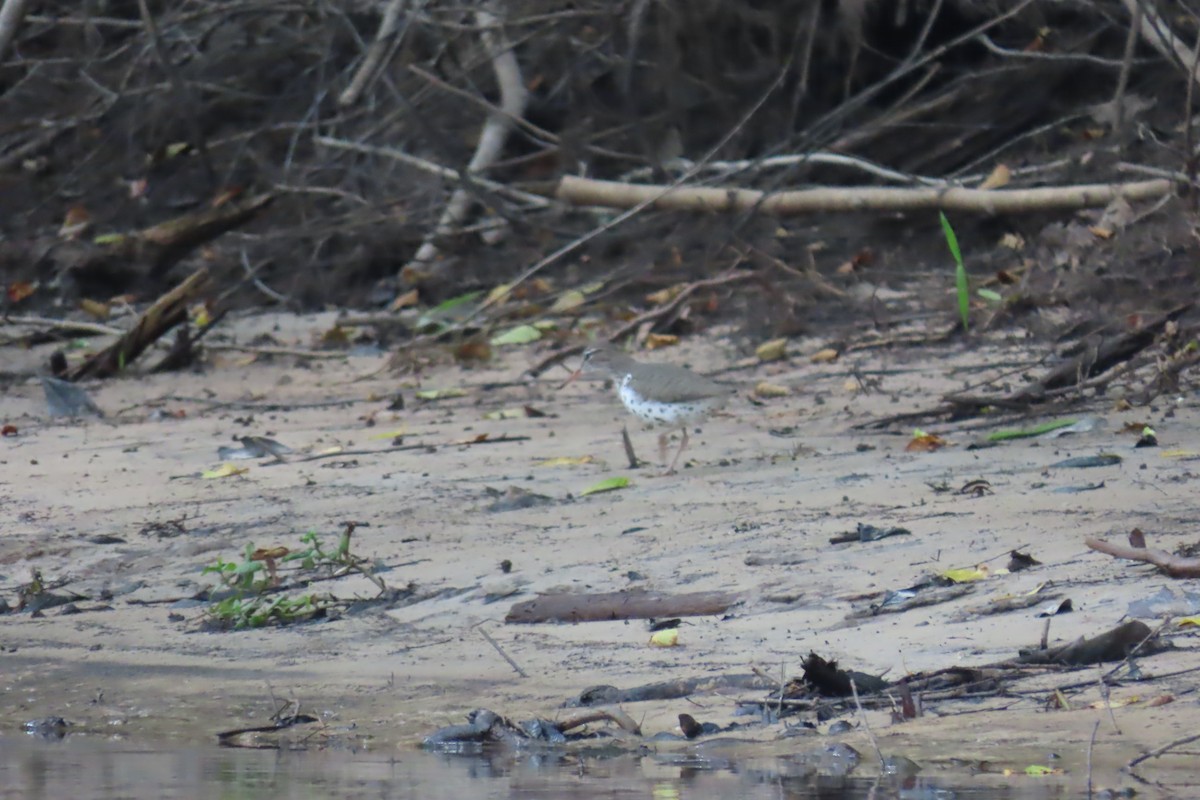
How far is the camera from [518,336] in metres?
9.41

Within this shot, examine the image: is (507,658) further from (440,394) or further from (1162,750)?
(440,394)

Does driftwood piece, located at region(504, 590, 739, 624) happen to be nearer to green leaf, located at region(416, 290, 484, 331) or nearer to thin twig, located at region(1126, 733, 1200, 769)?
thin twig, located at region(1126, 733, 1200, 769)

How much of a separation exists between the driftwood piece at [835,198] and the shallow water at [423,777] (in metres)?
5.42

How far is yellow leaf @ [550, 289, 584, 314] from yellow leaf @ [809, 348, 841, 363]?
177 centimetres

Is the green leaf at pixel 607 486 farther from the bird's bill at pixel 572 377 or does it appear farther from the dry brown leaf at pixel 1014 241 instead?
the dry brown leaf at pixel 1014 241

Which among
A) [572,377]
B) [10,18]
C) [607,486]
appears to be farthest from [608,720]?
[572,377]

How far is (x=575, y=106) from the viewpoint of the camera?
1078cm

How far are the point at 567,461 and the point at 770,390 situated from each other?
152cm

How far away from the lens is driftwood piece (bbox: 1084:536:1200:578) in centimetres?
396

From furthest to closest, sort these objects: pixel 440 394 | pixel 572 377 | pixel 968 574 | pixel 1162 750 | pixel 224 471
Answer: pixel 440 394 < pixel 572 377 < pixel 224 471 < pixel 968 574 < pixel 1162 750

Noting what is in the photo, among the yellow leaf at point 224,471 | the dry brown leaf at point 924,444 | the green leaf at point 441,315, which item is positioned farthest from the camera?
the green leaf at point 441,315

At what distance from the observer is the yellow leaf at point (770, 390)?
7848 millimetres

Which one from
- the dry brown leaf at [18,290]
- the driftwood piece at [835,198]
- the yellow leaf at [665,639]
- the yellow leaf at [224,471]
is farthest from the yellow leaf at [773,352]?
the dry brown leaf at [18,290]

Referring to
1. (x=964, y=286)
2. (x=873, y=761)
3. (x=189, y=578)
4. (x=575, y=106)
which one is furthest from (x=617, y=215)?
(x=873, y=761)
